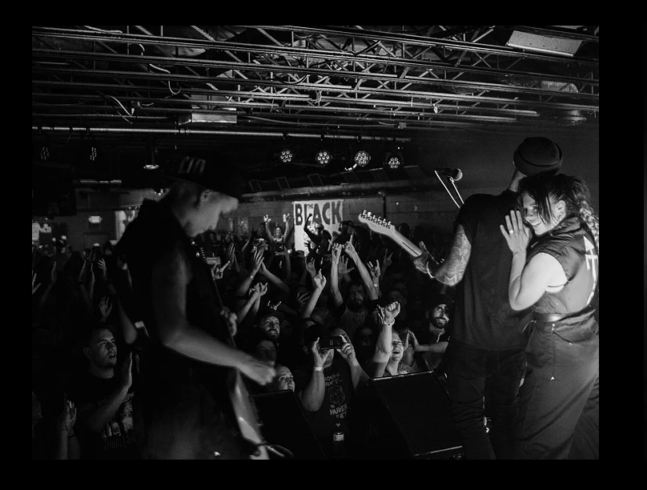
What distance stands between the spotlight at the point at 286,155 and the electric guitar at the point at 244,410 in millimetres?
1282

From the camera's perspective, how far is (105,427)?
4059mm

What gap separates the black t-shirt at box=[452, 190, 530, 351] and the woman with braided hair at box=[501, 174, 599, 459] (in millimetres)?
65

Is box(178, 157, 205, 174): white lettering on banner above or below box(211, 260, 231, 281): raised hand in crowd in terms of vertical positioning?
above

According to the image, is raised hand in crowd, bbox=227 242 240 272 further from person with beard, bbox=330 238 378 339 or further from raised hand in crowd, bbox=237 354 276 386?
person with beard, bbox=330 238 378 339

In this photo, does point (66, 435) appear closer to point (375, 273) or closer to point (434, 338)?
point (375, 273)

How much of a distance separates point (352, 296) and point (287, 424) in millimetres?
1073

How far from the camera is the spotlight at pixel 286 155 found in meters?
5.01

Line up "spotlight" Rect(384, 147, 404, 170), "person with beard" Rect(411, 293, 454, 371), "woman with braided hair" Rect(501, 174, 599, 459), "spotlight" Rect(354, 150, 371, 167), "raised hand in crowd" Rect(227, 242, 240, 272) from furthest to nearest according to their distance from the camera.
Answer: "spotlight" Rect(354, 150, 371, 167), "spotlight" Rect(384, 147, 404, 170), "person with beard" Rect(411, 293, 454, 371), "woman with braided hair" Rect(501, 174, 599, 459), "raised hand in crowd" Rect(227, 242, 240, 272)

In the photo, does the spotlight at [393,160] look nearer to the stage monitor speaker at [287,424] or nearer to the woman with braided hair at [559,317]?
the woman with braided hair at [559,317]

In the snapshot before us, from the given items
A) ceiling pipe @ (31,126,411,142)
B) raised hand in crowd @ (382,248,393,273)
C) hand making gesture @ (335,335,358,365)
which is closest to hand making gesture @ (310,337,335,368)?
hand making gesture @ (335,335,358,365)

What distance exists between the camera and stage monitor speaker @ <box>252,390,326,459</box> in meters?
4.12

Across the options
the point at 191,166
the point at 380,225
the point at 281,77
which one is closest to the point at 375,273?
the point at 380,225

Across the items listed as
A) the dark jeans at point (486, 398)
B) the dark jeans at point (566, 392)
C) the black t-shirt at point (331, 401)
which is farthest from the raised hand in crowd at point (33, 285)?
the dark jeans at point (566, 392)

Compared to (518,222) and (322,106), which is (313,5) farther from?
(322,106)
